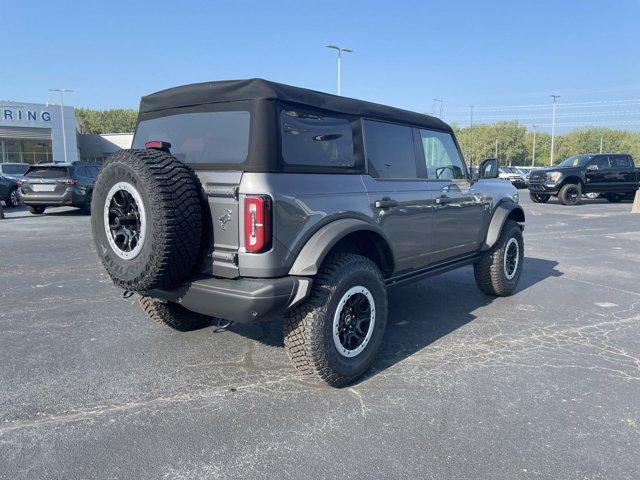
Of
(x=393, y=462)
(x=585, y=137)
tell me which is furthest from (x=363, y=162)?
(x=585, y=137)

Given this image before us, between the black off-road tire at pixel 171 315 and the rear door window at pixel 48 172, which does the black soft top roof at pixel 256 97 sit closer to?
the black off-road tire at pixel 171 315

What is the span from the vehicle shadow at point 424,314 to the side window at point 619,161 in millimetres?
15525

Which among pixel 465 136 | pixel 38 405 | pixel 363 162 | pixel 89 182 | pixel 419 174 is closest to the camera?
pixel 38 405

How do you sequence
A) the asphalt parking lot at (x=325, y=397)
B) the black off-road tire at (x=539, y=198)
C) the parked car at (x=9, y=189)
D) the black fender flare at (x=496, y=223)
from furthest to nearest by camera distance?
1. the black off-road tire at (x=539, y=198)
2. the parked car at (x=9, y=189)
3. the black fender flare at (x=496, y=223)
4. the asphalt parking lot at (x=325, y=397)

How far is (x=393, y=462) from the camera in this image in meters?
2.50

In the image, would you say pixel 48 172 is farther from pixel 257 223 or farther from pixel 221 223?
pixel 257 223

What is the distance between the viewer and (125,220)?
3.12 m

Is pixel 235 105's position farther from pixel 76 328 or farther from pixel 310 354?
pixel 76 328

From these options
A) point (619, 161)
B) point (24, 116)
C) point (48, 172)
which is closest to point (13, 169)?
point (48, 172)

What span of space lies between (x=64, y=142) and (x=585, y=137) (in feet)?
295

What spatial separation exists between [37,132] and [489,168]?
4114 cm

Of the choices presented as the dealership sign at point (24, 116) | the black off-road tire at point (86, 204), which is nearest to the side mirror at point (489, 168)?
the black off-road tire at point (86, 204)

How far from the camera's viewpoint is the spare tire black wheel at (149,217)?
9.46ft

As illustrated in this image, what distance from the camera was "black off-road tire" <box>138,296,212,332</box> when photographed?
416 centimetres
